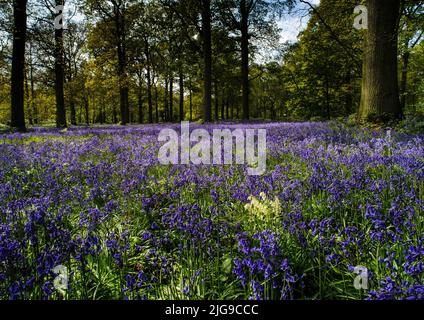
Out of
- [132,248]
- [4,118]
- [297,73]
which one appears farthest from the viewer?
[4,118]

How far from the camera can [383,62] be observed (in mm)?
10375

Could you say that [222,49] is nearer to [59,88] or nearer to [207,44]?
[207,44]

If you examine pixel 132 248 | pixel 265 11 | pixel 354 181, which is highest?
pixel 265 11

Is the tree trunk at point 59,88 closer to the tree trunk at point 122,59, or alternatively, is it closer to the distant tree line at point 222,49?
the distant tree line at point 222,49

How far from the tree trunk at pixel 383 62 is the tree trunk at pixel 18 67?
664 inches

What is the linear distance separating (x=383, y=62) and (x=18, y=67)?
60.3ft

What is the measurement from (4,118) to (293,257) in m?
69.5

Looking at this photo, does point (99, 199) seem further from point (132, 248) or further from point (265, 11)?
point (265, 11)

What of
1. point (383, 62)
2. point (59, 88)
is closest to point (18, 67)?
point (59, 88)

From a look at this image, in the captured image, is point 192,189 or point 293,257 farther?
point 192,189

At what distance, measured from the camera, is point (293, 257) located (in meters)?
2.53

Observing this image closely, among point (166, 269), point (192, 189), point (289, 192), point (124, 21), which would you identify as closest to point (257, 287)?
point (166, 269)

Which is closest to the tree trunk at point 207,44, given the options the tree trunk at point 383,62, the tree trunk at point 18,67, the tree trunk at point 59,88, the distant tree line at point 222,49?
the distant tree line at point 222,49

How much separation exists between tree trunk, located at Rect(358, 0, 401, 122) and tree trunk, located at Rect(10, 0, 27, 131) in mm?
16874
